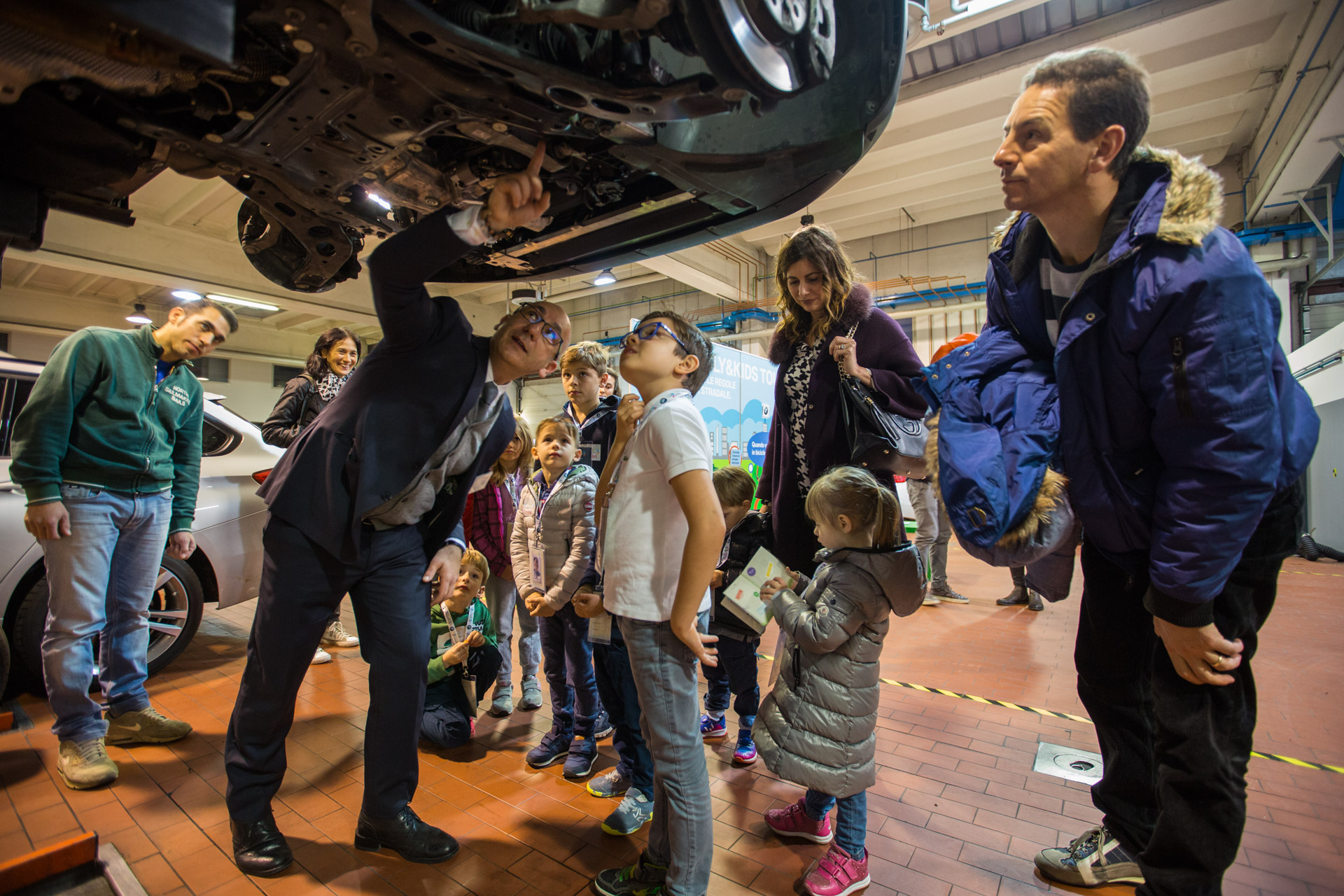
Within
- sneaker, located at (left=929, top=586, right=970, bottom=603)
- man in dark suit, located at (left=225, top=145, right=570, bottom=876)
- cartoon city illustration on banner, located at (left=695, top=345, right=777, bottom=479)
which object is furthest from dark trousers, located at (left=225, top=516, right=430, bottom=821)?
cartoon city illustration on banner, located at (left=695, top=345, right=777, bottom=479)

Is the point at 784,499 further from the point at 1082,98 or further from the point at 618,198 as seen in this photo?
the point at 1082,98

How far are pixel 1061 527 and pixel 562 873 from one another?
1629 mm

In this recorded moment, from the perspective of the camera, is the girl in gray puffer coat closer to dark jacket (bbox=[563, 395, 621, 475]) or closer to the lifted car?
the lifted car

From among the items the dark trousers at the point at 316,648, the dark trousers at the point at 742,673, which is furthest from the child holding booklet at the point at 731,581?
the dark trousers at the point at 316,648

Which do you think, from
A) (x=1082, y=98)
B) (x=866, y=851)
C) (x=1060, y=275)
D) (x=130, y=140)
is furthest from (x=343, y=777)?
(x=1082, y=98)

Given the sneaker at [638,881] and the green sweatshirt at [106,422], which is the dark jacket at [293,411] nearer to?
the green sweatshirt at [106,422]

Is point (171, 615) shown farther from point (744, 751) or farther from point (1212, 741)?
point (1212, 741)

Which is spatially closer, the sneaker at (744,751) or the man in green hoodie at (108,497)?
the man in green hoodie at (108,497)

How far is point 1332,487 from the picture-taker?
716cm

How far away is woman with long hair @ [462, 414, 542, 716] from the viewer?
9.99 ft

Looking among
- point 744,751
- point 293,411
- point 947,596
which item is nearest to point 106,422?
point 293,411

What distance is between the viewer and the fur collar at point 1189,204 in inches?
42.7

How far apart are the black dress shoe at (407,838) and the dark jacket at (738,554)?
3.79 feet

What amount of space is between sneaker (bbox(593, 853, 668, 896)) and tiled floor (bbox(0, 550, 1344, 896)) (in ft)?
0.39
